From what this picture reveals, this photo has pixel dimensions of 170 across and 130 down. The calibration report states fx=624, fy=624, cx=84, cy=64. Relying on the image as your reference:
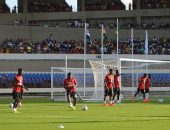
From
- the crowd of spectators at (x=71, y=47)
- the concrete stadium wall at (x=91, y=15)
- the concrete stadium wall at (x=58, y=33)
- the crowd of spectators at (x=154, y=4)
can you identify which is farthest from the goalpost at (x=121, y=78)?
the crowd of spectators at (x=154, y=4)

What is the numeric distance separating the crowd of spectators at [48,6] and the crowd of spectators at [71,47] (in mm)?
11559

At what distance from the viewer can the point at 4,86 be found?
59.0m

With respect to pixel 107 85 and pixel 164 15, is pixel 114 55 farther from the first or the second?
pixel 107 85

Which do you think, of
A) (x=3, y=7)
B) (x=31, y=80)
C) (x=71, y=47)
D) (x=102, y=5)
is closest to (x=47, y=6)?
(x=3, y=7)

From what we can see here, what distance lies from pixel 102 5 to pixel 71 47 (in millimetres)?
16794

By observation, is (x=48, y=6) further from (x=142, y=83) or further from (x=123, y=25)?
(x=142, y=83)

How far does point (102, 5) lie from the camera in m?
82.1

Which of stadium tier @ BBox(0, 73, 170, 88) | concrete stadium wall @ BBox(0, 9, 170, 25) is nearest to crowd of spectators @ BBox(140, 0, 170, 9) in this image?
concrete stadium wall @ BBox(0, 9, 170, 25)

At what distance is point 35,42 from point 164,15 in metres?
19.2

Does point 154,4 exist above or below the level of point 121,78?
above

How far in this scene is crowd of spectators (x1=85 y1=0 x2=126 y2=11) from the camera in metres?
81.2

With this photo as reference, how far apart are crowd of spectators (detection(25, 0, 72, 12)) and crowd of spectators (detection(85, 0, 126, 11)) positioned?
8.17 ft

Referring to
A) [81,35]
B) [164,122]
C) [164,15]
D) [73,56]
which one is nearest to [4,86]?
[73,56]

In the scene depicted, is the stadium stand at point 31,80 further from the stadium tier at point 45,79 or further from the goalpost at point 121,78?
the goalpost at point 121,78
